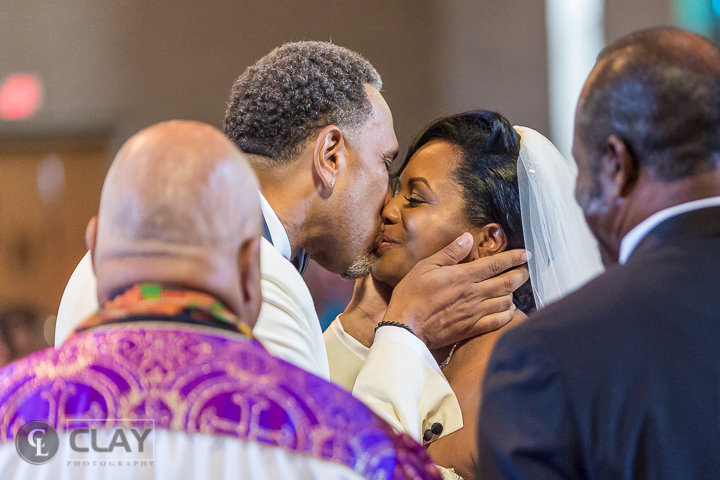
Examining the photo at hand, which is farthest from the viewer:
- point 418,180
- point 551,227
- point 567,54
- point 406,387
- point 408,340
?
point 567,54

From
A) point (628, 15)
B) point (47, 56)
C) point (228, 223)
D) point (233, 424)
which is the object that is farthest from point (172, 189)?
point (47, 56)

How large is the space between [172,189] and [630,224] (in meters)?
0.78

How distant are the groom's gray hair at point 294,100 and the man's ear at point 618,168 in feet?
4.34

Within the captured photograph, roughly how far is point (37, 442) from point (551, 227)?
5.53 feet

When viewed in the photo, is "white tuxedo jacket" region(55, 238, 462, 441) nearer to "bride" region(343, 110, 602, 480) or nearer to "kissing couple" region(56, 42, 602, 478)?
"kissing couple" region(56, 42, 602, 478)

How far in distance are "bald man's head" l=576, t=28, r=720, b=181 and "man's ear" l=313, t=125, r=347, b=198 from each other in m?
1.28

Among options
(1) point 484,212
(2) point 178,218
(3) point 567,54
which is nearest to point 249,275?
(2) point 178,218

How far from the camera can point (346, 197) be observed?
2543 millimetres

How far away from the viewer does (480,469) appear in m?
1.24

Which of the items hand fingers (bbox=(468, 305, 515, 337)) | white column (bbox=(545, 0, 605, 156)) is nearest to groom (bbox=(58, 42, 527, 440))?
hand fingers (bbox=(468, 305, 515, 337))

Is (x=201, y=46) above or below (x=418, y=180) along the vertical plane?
above

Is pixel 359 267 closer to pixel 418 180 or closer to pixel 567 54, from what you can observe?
pixel 418 180

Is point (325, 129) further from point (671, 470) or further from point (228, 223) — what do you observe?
point (671, 470)

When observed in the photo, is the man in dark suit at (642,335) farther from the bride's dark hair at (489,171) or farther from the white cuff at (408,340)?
the bride's dark hair at (489,171)
